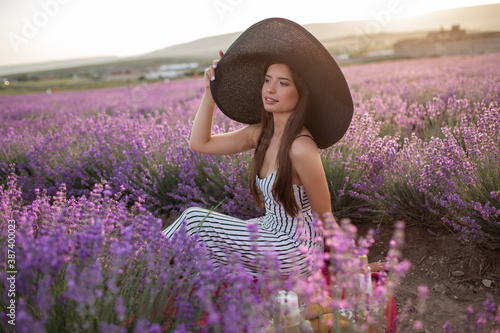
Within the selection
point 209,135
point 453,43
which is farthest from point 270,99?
point 453,43

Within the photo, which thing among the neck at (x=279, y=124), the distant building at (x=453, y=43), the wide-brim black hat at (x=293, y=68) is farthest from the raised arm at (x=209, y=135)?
the distant building at (x=453, y=43)

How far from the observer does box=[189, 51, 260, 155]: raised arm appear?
2.71 metres

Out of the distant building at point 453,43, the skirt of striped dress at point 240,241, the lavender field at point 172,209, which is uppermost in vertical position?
the distant building at point 453,43

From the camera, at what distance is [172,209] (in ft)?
11.9

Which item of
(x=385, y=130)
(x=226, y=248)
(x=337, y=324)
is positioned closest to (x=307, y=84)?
(x=226, y=248)

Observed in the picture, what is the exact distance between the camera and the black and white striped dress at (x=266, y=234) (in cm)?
232

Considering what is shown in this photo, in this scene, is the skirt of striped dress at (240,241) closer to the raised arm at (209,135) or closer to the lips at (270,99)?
the raised arm at (209,135)

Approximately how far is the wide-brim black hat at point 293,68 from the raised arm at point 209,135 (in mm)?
72

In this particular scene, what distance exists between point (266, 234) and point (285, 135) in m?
0.59

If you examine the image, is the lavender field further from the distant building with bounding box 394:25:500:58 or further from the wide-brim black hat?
the distant building with bounding box 394:25:500:58

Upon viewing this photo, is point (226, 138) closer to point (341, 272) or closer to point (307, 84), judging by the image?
point (307, 84)

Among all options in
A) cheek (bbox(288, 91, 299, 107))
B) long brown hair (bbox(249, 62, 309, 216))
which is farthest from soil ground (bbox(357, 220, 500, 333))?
cheek (bbox(288, 91, 299, 107))

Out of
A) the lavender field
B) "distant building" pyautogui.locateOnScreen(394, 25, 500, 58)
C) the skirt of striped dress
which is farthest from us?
"distant building" pyautogui.locateOnScreen(394, 25, 500, 58)

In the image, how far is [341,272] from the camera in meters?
1.18
